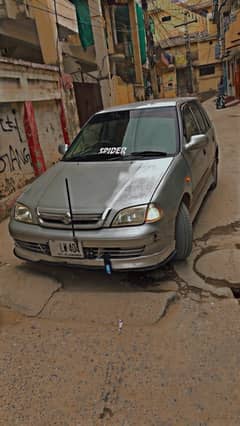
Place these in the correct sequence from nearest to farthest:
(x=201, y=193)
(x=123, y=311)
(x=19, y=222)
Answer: (x=123, y=311) → (x=19, y=222) → (x=201, y=193)

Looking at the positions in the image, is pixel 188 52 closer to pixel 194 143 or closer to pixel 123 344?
pixel 194 143

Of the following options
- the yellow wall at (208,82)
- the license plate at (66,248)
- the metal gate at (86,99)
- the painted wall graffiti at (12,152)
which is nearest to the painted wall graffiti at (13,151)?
the painted wall graffiti at (12,152)

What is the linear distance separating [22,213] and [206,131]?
9.96 ft

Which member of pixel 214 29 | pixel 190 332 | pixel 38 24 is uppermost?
pixel 214 29

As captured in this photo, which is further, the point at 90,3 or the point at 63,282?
the point at 90,3

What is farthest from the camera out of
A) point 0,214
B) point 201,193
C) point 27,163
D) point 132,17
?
point 132,17

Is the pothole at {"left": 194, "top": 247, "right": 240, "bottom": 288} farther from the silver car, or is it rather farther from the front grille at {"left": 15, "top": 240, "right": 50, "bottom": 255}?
the front grille at {"left": 15, "top": 240, "right": 50, "bottom": 255}

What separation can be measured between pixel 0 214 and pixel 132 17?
16363 mm

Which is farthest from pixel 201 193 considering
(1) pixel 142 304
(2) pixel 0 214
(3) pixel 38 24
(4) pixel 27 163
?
(3) pixel 38 24

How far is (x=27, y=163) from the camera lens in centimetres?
606

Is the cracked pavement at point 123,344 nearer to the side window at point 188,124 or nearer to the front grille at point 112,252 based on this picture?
the front grille at point 112,252

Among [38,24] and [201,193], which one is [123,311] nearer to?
[201,193]

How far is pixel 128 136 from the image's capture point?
3523mm

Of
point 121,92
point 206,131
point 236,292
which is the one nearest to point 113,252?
point 236,292
